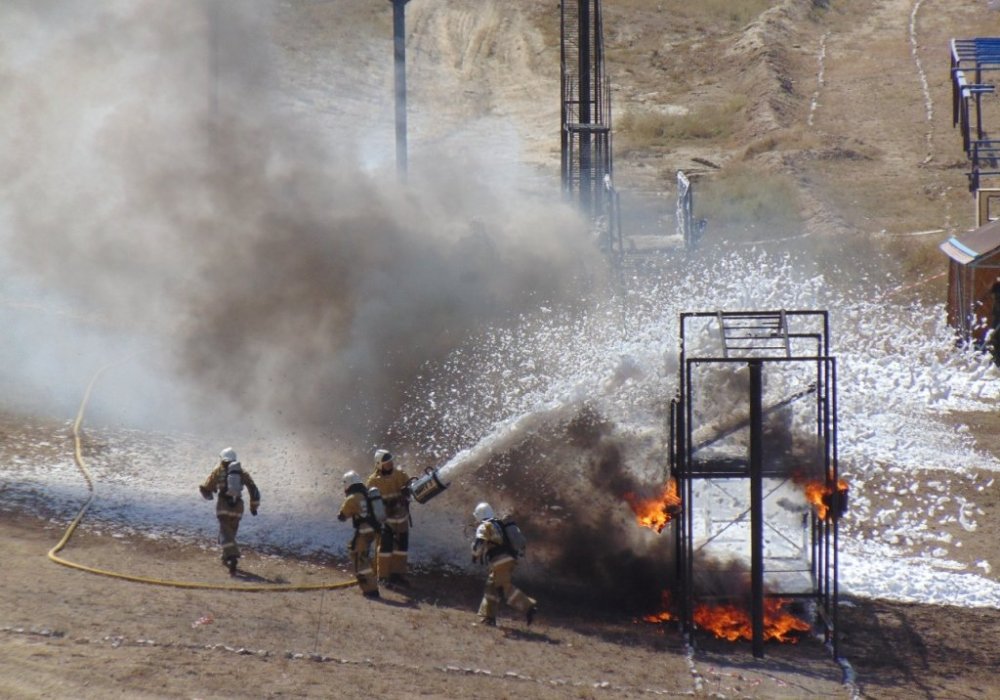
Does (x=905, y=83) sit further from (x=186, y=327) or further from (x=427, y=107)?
(x=186, y=327)

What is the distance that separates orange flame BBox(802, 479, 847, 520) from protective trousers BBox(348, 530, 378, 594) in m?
4.60

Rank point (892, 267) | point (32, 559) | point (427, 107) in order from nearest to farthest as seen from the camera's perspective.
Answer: point (32, 559) < point (892, 267) < point (427, 107)

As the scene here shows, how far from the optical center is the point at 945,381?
20203 millimetres

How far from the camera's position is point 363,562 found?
12961mm

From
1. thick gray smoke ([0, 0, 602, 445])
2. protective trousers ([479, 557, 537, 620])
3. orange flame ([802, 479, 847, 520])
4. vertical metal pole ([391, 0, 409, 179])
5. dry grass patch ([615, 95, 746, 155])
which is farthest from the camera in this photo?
dry grass patch ([615, 95, 746, 155])

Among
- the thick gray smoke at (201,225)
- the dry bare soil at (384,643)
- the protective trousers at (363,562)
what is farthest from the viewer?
the thick gray smoke at (201,225)

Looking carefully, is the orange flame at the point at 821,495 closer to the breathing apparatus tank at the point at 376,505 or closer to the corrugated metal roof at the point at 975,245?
the breathing apparatus tank at the point at 376,505

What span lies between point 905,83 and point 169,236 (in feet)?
92.2

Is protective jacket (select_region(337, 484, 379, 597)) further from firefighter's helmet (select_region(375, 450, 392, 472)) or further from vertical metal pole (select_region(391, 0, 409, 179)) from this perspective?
vertical metal pole (select_region(391, 0, 409, 179))

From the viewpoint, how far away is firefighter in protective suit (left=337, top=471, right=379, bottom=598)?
42.5ft

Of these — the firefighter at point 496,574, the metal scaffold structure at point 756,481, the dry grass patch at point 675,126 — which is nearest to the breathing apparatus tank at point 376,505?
the firefighter at point 496,574

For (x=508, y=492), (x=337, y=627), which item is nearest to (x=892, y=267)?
(x=508, y=492)

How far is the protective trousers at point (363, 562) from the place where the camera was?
12938 mm

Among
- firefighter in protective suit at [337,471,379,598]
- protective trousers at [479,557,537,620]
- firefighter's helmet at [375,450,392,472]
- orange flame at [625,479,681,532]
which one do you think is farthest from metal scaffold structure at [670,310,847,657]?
firefighter in protective suit at [337,471,379,598]
